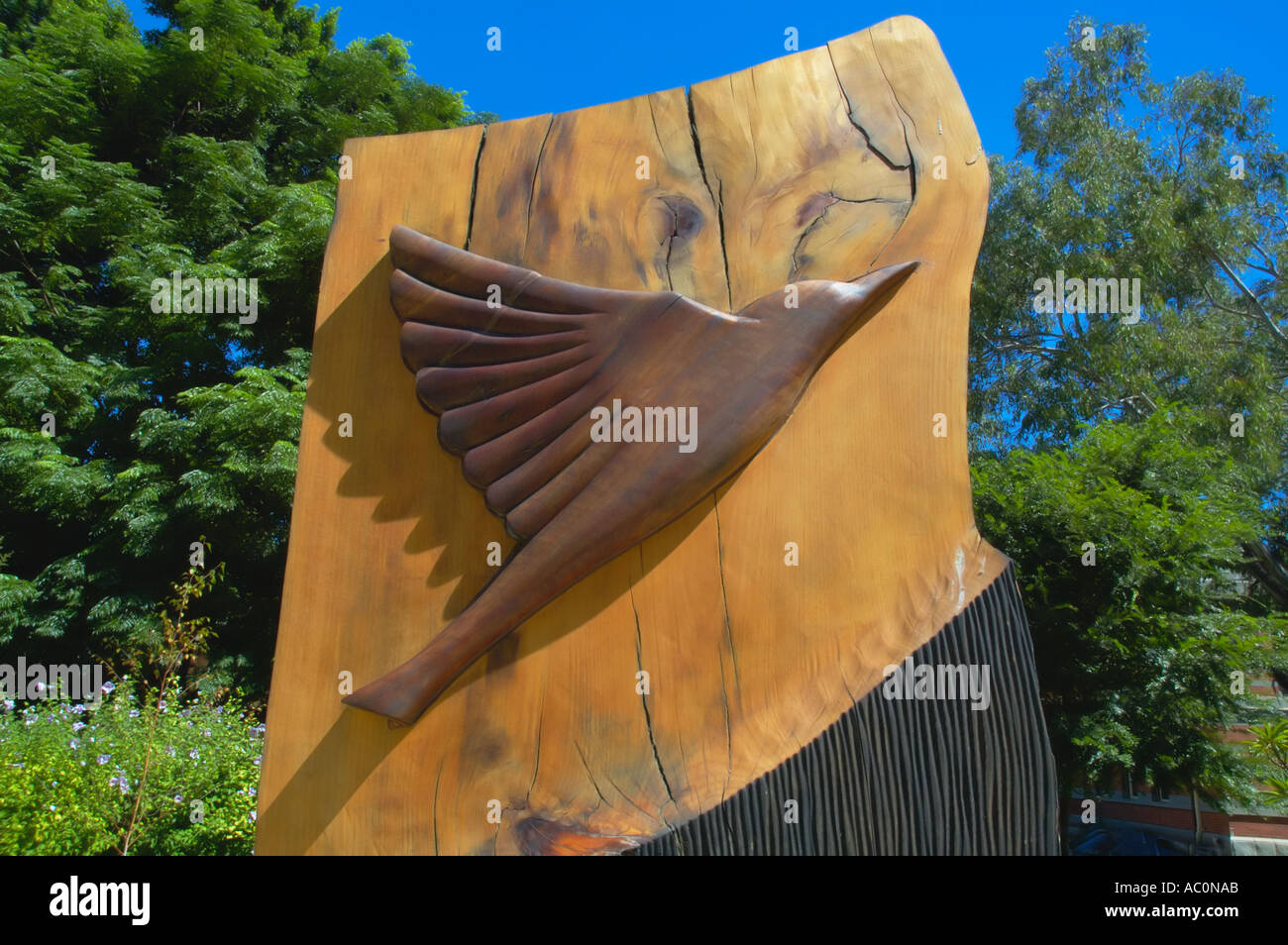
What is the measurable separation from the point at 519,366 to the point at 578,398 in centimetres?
15

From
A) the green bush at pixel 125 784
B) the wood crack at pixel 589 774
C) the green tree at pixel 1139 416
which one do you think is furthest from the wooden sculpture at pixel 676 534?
the green tree at pixel 1139 416

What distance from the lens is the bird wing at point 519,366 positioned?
1.75 m

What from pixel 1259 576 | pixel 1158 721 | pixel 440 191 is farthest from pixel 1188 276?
pixel 440 191

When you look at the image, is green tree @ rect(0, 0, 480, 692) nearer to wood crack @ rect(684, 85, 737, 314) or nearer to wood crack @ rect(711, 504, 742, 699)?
wood crack @ rect(684, 85, 737, 314)

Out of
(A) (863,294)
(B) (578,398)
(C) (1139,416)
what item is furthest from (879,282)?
(C) (1139,416)

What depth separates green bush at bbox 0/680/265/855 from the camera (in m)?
3.49

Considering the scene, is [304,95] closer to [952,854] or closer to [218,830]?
[218,830]

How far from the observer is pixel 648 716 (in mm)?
1681

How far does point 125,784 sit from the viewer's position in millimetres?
3893

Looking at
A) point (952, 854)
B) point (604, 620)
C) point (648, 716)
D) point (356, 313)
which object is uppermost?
point (356, 313)

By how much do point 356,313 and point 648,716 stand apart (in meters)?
1.19

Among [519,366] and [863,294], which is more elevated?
[863,294]

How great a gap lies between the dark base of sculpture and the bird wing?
27.6 inches

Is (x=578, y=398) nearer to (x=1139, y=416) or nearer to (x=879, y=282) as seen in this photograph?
(x=879, y=282)
